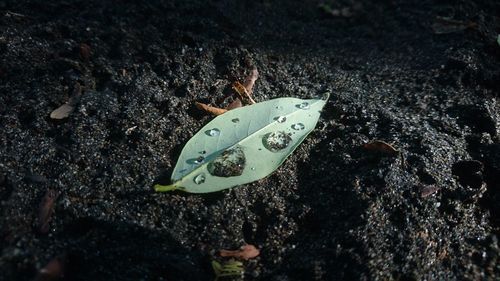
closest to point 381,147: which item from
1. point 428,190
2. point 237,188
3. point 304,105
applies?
point 428,190

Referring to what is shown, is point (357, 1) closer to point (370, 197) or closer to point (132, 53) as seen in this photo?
point (132, 53)

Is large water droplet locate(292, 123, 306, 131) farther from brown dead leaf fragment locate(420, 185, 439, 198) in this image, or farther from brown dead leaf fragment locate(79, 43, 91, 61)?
brown dead leaf fragment locate(79, 43, 91, 61)

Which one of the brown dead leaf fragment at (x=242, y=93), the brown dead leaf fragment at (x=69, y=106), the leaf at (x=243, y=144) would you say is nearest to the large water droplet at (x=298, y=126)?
the leaf at (x=243, y=144)

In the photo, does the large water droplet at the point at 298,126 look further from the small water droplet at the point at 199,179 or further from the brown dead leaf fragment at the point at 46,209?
the brown dead leaf fragment at the point at 46,209

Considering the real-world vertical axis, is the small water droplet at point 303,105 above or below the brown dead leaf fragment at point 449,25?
below

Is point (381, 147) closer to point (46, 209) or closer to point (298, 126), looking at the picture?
point (298, 126)

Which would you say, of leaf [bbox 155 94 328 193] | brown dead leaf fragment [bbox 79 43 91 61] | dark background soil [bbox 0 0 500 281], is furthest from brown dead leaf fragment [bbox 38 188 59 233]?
brown dead leaf fragment [bbox 79 43 91 61]

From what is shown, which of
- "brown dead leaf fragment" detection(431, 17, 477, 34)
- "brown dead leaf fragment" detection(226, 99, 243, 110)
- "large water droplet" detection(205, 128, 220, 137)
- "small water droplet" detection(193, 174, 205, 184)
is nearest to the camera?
"small water droplet" detection(193, 174, 205, 184)
